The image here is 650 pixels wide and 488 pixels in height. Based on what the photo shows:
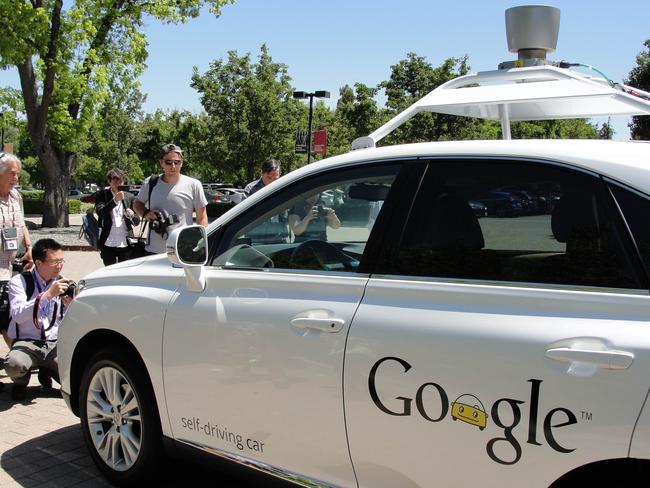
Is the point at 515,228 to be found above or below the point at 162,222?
above

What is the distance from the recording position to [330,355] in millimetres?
2750

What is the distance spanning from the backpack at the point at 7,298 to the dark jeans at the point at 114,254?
7.30ft

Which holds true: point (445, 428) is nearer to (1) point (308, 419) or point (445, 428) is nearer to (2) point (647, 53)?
(1) point (308, 419)

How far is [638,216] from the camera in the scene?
225cm

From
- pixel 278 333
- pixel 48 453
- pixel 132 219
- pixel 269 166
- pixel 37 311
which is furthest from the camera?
pixel 132 219

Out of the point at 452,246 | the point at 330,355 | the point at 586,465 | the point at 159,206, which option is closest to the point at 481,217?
the point at 452,246

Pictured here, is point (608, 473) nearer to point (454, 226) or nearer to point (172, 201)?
point (454, 226)

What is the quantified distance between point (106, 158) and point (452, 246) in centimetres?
6164

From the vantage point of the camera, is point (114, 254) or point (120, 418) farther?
point (114, 254)

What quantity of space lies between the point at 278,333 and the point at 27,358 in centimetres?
314

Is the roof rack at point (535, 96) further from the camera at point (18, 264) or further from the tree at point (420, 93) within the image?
the tree at point (420, 93)

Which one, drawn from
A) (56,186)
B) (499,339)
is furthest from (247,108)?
(499,339)

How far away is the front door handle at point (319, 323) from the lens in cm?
276

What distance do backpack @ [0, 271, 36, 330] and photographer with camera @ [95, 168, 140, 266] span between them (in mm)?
2246
